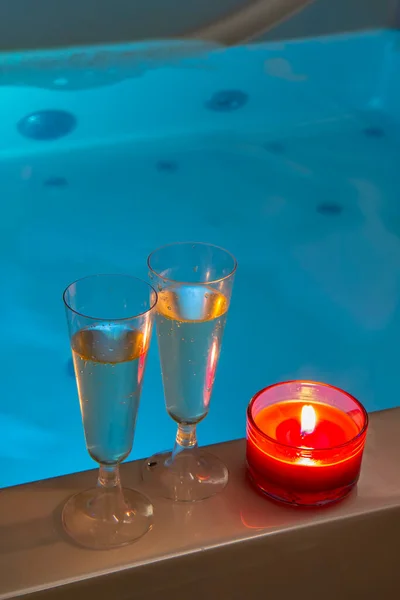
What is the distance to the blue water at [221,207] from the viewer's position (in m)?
1.38

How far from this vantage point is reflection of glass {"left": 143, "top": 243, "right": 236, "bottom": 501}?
54 centimetres

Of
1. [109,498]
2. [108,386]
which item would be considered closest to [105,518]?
[109,498]

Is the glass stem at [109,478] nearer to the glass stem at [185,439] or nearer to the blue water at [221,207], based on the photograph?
the glass stem at [185,439]

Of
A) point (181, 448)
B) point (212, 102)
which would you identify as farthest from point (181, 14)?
point (181, 448)

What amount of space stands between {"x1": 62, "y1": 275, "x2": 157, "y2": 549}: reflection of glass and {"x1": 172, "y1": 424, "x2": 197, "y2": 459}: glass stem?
0.18 feet

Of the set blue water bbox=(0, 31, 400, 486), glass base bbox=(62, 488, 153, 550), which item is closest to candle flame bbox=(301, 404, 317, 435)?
glass base bbox=(62, 488, 153, 550)

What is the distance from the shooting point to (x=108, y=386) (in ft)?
1.62

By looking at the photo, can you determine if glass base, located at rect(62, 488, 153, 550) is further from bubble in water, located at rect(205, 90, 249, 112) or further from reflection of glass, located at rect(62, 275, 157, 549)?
bubble in water, located at rect(205, 90, 249, 112)

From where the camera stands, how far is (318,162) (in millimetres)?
2193

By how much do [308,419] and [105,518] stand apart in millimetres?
166

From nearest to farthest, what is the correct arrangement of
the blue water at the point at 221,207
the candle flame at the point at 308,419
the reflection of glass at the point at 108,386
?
the reflection of glass at the point at 108,386 → the candle flame at the point at 308,419 → the blue water at the point at 221,207

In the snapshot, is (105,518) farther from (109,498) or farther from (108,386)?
(108,386)

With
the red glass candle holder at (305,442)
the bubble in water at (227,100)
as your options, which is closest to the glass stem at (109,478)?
the red glass candle holder at (305,442)

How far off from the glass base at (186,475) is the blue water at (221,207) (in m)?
0.61
